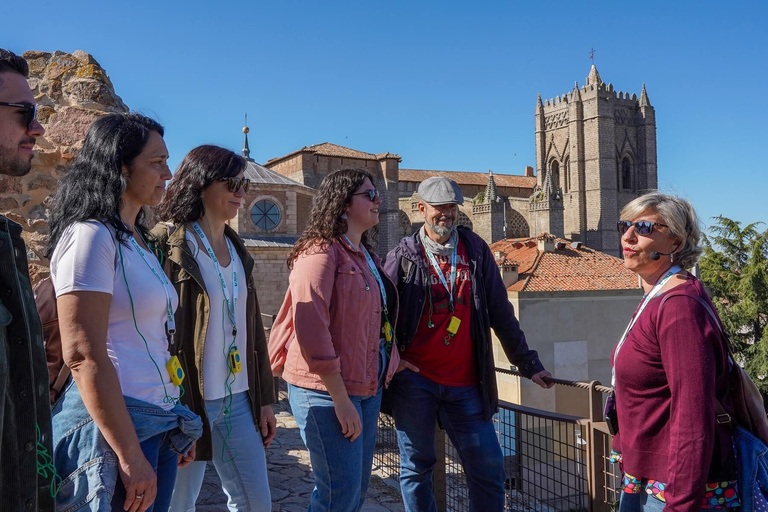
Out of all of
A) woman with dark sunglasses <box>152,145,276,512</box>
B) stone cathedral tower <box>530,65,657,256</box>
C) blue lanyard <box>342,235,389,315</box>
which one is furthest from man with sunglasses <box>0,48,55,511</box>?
stone cathedral tower <box>530,65,657,256</box>

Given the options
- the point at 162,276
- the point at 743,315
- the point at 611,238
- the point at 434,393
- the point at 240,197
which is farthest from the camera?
the point at 611,238

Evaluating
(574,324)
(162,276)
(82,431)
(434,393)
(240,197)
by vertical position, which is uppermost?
(240,197)

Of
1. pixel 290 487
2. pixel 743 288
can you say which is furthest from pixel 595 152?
pixel 290 487

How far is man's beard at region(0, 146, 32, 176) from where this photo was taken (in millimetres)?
1438

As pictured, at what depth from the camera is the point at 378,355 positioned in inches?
111

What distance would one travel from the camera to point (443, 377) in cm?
310

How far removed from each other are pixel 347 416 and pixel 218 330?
629 millimetres

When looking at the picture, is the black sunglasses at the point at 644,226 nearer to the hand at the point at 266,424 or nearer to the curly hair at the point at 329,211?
the curly hair at the point at 329,211

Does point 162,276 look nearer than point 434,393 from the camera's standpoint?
Yes

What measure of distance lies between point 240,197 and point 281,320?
0.60 m

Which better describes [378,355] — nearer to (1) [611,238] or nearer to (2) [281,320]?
(2) [281,320]

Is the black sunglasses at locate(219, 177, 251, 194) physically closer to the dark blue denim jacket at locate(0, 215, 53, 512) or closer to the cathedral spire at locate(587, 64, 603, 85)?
the dark blue denim jacket at locate(0, 215, 53, 512)

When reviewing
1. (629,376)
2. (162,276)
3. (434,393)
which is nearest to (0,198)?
(162,276)

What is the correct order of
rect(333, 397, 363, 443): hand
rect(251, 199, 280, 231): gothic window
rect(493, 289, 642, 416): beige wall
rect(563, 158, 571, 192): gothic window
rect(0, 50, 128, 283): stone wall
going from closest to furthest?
rect(333, 397, 363, 443): hand < rect(0, 50, 128, 283): stone wall < rect(493, 289, 642, 416): beige wall < rect(251, 199, 280, 231): gothic window < rect(563, 158, 571, 192): gothic window
